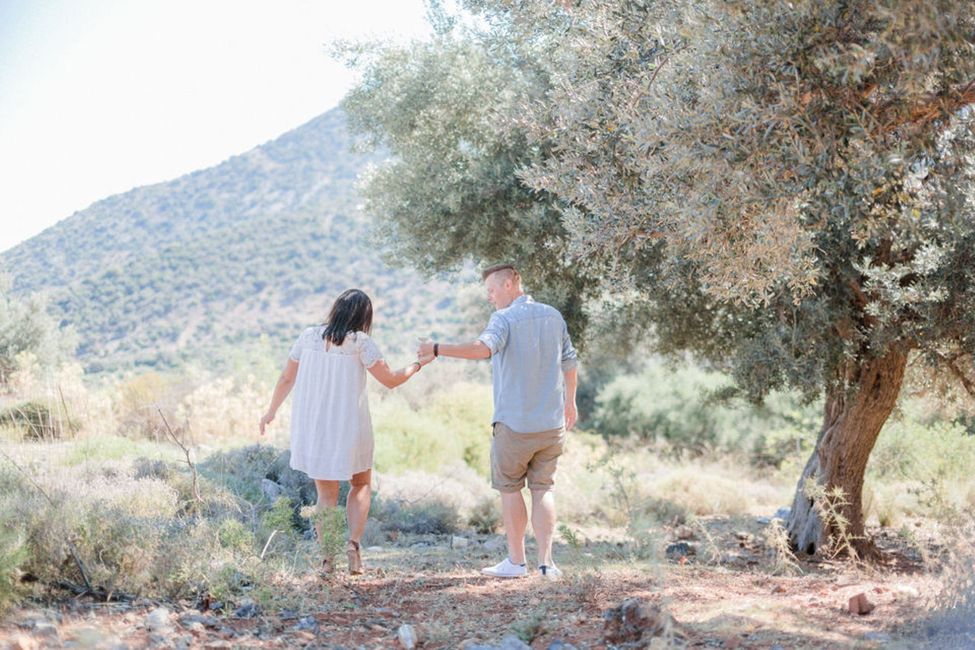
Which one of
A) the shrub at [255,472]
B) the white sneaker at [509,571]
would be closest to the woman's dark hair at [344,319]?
the white sneaker at [509,571]

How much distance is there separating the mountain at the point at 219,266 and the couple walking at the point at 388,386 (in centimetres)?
2159

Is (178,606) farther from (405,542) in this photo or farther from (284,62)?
(284,62)

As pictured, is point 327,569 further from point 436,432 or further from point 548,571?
point 436,432

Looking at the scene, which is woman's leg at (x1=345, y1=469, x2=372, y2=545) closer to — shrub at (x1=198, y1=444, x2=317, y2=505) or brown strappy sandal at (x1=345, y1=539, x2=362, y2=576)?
brown strappy sandal at (x1=345, y1=539, x2=362, y2=576)

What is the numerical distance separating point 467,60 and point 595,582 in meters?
6.77

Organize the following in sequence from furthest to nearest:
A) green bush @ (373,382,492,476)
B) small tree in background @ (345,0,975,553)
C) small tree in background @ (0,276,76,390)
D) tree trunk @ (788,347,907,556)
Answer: small tree in background @ (0,276,76,390), green bush @ (373,382,492,476), tree trunk @ (788,347,907,556), small tree in background @ (345,0,975,553)

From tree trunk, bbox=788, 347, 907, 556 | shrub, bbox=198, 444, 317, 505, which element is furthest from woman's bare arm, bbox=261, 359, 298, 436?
tree trunk, bbox=788, 347, 907, 556

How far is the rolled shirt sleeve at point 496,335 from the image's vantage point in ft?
21.2

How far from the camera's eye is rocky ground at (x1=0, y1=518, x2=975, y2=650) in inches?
174

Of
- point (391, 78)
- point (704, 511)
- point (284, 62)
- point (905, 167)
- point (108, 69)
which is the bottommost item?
point (704, 511)

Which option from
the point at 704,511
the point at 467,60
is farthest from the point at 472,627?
the point at 704,511

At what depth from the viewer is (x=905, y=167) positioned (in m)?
4.66

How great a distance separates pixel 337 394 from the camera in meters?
6.60

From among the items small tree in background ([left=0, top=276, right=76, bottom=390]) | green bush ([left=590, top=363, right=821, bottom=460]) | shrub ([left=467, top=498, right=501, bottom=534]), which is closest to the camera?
shrub ([left=467, top=498, right=501, bottom=534])
